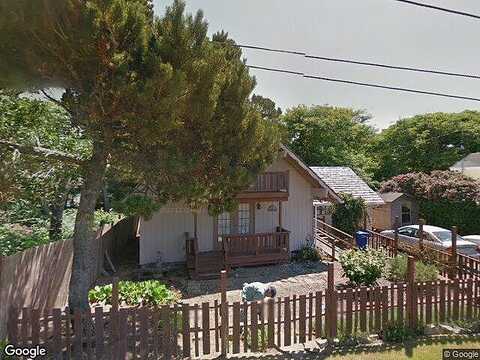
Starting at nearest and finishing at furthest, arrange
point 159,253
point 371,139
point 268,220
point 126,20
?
point 126,20
point 159,253
point 268,220
point 371,139

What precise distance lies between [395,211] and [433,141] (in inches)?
638

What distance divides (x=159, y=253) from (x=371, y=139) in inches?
1481

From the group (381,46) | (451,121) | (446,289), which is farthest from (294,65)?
(451,121)

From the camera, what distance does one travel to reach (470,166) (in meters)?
31.6

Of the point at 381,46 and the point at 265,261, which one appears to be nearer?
the point at 381,46

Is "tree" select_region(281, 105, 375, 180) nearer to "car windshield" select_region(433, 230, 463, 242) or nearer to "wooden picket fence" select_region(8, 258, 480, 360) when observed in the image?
"car windshield" select_region(433, 230, 463, 242)

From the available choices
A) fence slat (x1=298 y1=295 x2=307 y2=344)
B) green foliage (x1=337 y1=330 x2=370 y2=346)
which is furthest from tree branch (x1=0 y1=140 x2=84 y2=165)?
green foliage (x1=337 y1=330 x2=370 y2=346)

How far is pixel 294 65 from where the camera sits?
966 cm

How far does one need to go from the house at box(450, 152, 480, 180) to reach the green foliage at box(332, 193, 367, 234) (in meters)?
16.2

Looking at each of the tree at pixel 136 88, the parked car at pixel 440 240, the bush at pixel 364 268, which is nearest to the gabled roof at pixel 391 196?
the parked car at pixel 440 240

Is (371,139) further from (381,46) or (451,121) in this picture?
(381,46)

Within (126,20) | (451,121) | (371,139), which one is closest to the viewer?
(126,20)

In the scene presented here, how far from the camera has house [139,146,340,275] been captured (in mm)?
13797

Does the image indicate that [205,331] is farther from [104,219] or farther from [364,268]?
[104,219]
